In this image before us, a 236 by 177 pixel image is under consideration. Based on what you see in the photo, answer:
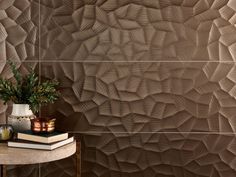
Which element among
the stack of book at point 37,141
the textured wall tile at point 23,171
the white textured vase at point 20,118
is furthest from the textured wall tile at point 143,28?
the textured wall tile at point 23,171

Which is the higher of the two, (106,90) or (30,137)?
(106,90)

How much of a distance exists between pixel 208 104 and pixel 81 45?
0.82m

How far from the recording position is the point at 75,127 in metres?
1.96

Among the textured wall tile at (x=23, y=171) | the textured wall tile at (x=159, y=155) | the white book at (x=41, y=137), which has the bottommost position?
the textured wall tile at (x=23, y=171)

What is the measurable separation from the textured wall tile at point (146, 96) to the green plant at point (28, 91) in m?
0.13

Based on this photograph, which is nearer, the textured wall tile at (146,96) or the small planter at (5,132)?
the small planter at (5,132)

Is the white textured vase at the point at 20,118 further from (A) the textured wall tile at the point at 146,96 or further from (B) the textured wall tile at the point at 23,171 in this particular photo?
(B) the textured wall tile at the point at 23,171

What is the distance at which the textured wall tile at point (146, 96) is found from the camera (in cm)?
194

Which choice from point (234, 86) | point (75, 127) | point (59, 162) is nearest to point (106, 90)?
point (75, 127)

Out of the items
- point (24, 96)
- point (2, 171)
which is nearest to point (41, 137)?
point (24, 96)

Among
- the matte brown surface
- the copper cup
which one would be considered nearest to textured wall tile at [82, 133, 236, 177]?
the matte brown surface

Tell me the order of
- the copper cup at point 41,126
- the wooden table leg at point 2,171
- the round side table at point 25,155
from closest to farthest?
the round side table at point 25,155, the copper cup at point 41,126, the wooden table leg at point 2,171

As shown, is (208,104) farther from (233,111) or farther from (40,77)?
(40,77)

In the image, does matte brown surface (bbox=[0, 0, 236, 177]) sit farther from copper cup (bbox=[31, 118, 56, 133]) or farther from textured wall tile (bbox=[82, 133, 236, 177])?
copper cup (bbox=[31, 118, 56, 133])
